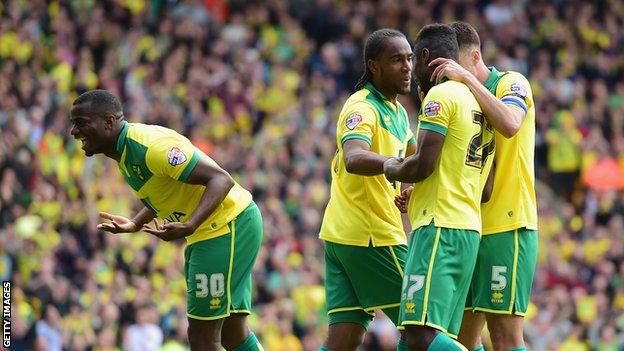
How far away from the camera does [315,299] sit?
57.7ft

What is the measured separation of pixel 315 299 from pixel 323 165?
3.67 metres

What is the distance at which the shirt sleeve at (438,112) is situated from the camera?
783cm

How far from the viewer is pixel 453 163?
26.1 ft

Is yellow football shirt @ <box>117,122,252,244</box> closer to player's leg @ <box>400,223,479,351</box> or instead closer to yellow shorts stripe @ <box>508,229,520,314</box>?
player's leg @ <box>400,223,479,351</box>

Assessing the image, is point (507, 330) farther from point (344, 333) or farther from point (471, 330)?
point (344, 333)

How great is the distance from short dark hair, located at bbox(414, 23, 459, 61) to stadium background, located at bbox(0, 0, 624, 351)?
6.95 m

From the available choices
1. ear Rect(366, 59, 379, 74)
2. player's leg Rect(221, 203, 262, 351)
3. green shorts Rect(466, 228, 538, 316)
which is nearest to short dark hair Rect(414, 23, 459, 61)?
ear Rect(366, 59, 379, 74)

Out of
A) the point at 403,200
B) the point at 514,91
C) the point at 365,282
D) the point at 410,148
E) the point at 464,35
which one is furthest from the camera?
the point at 410,148

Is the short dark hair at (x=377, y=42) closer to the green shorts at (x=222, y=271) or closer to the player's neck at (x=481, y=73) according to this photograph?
the player's neck at (x=481, y=73)

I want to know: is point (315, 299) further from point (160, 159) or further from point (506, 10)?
point (506, 10)

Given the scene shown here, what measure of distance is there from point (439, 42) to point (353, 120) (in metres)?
0.81

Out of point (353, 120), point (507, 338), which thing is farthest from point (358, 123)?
point (507, 338)

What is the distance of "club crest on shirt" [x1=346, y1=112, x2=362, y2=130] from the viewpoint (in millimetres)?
8641

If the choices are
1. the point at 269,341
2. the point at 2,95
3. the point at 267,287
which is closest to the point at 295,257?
the point at 267,287
